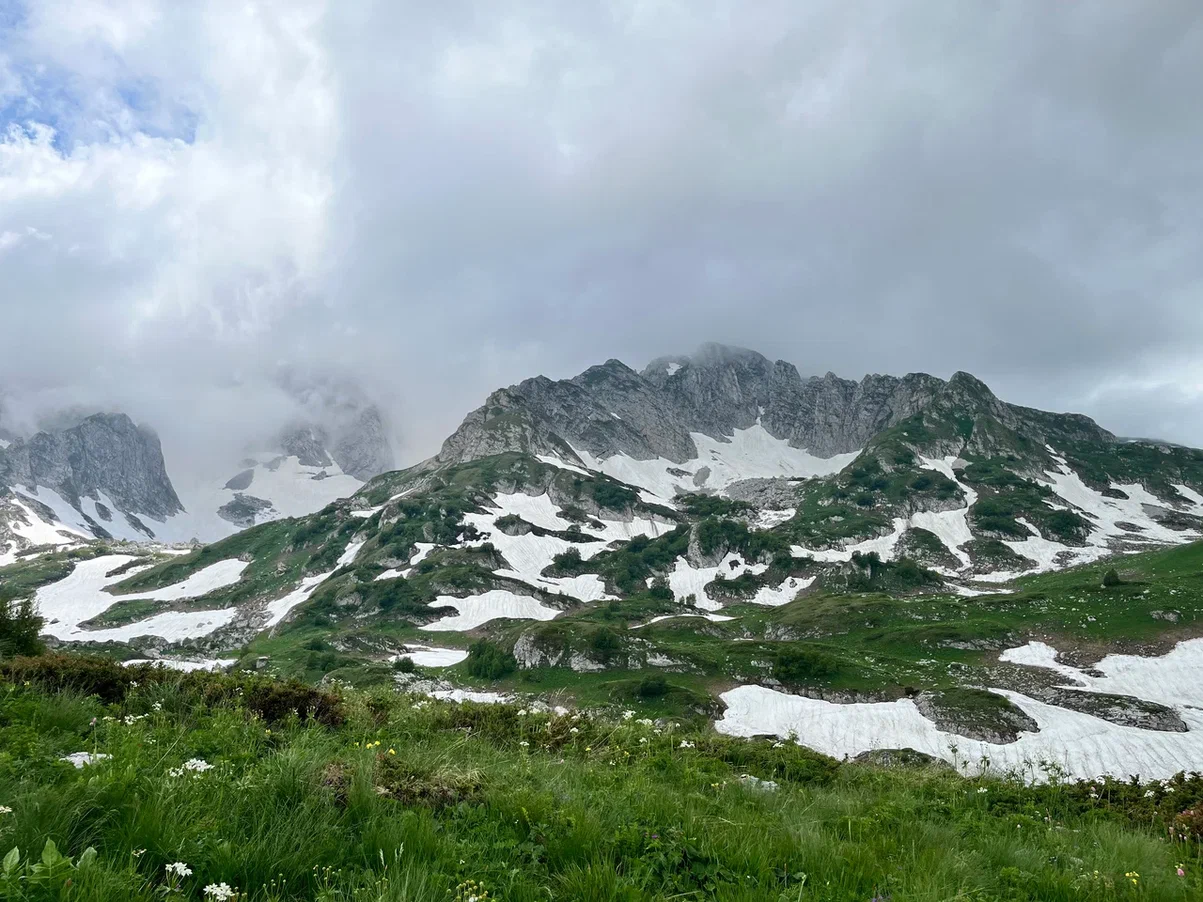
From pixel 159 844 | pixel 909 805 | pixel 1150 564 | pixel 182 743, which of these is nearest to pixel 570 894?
pixel 159 844

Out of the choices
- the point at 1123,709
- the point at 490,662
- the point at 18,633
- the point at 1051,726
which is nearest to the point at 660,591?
the point at 490,662

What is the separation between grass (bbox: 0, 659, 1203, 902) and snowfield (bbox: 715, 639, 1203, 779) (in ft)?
110

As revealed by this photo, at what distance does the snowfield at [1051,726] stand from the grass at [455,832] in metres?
33.6

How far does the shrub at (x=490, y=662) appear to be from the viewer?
283 feet

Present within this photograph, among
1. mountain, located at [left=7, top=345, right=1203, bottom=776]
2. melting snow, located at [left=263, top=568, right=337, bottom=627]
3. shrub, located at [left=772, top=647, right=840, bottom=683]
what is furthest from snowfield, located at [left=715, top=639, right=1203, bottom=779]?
melting snow, located at [left=263, top=568, right=337, bottom=627]

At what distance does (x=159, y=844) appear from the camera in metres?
3.99

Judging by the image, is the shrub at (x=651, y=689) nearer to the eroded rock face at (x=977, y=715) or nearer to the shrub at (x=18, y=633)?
the eroded rock face at (x=977, y=715)

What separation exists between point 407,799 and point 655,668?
81.0m

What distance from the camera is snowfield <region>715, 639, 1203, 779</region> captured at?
43.1 metres

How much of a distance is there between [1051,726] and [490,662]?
64.0 metres

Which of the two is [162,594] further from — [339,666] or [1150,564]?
[1150,564]

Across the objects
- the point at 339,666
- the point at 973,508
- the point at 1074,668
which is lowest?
the point at 339,666

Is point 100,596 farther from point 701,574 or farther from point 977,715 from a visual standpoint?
point 977,715

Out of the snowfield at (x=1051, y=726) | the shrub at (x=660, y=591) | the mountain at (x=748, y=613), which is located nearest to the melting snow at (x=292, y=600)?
the mountain at (x=748, y=613)
